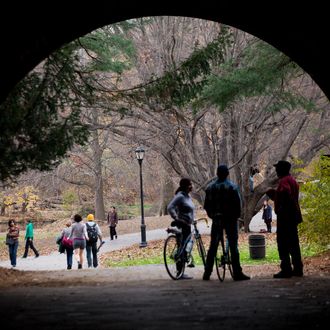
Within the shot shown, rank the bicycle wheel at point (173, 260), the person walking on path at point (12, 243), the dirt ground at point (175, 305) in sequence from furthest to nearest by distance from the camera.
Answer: the person walking on path at point (12, 243) < the bicycle wheel at point (173, 260) < the dirt ground at point (175, 305)

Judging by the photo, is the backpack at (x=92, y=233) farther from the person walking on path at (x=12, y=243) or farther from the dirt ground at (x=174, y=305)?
the dirt ground at (x=174, y=305)

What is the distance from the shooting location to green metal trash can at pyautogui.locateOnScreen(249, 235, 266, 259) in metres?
17.5

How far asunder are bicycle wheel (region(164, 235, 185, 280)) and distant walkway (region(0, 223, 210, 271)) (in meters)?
10.4

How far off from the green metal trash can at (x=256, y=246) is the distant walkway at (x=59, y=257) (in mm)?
5794

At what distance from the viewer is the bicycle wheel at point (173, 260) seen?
32.0 feet

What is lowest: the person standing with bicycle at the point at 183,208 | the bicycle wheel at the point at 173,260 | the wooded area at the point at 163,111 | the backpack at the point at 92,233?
the bicycle wheel at the point at 173,260

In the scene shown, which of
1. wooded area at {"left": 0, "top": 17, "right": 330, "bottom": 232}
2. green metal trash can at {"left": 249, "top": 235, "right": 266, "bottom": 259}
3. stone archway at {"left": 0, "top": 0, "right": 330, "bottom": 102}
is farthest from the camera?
green metal trash can at {"left": 249, "top": 235, "right": 266, "bottom": 259}

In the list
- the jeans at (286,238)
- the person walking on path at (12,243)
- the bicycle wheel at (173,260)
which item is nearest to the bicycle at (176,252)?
the bicycle wheel at (173,260)

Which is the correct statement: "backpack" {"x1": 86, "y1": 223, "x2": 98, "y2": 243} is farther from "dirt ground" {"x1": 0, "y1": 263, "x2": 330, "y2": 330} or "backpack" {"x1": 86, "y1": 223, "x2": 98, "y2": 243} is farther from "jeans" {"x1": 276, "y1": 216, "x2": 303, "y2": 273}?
"jeans" {"x1": 276, "y1": 216, "x2": 303, "y2": 273}

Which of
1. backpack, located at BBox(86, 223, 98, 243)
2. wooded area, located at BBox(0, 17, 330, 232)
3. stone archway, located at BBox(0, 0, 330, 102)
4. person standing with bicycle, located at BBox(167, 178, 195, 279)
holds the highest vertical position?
wooded area, located at BBox(0, 17, 330, 232)

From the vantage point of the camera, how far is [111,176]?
43.5m

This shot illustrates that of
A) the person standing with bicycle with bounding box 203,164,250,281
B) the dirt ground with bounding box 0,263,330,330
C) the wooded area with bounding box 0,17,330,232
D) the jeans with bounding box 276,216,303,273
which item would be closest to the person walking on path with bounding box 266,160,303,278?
the jeans with bounding box 276,216,303,273

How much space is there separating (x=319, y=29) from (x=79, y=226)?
34.2 feet

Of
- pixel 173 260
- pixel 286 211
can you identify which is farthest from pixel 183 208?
pixel 286 211
